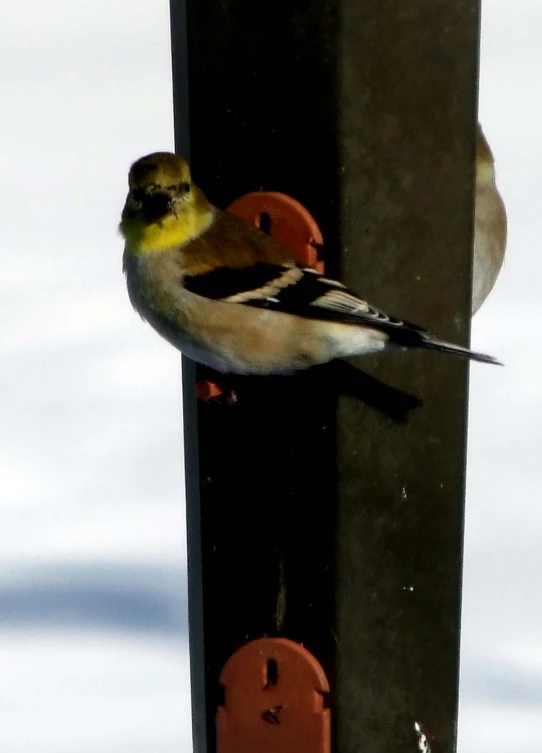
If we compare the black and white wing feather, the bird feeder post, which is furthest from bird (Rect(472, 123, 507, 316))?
the black and white wing feather

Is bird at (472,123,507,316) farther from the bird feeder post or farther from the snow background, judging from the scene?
the snow background

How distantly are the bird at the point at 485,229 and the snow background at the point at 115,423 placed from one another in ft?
5.82

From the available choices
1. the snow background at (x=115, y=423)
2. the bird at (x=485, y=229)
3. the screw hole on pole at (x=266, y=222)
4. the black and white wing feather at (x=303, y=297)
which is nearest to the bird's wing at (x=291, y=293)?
the black and white wing feather at (x=303, y=297)

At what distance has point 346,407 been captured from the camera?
4672 mm

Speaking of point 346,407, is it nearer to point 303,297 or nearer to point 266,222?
point 303,297

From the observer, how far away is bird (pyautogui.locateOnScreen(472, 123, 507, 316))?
539 centimetres

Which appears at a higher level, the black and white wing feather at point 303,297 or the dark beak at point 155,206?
the dark beak at point 155,206

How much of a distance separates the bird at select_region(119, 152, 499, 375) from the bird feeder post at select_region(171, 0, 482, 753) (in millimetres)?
142

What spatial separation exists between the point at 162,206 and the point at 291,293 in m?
0.50

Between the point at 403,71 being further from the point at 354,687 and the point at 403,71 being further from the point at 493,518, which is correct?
the point at 493,518

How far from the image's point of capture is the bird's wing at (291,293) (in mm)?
4367

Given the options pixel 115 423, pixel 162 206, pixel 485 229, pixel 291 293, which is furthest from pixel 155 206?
pixel 115 423

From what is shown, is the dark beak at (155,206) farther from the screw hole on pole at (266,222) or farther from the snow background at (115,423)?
the snow background at (115,423)

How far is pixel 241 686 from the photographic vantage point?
4812mm
